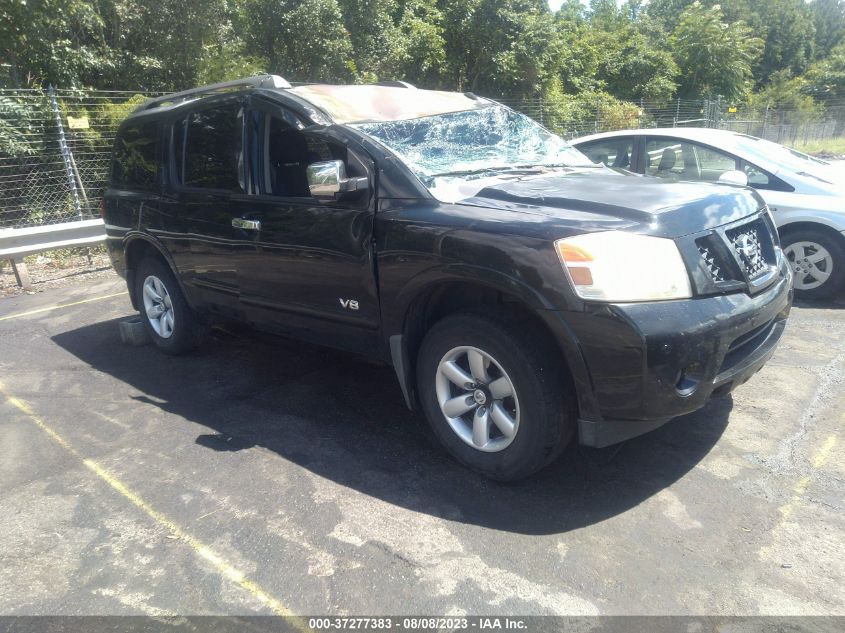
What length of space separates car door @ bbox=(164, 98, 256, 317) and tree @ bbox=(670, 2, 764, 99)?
34.6 metres


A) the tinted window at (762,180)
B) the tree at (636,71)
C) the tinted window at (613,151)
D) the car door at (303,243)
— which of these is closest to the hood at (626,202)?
the car door at (303,243)

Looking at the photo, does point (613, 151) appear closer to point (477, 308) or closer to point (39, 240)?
point (477, 308)

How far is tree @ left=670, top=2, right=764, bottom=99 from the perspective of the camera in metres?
34.1

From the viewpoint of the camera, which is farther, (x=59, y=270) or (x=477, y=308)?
(x=59, y=270)

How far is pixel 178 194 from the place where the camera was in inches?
201

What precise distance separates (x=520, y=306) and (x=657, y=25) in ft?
154

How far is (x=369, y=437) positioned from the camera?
13.5 ft

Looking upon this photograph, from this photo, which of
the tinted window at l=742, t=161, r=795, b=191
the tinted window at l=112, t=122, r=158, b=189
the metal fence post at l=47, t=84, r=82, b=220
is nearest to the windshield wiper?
the tinted window at l=112, t=122, r=158, b=189

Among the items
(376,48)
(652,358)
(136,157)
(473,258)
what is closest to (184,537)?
(473,258)

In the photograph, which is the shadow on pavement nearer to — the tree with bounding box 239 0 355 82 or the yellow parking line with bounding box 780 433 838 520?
the yellow parking line with bounding box 780 433 838 520

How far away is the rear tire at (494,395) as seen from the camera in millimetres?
3186

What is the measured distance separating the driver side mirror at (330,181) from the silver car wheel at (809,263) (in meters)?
4.44

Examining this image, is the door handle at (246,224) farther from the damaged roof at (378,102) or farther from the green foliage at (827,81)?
the green foliage at (827,81)

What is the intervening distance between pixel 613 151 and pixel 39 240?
22.9ft
